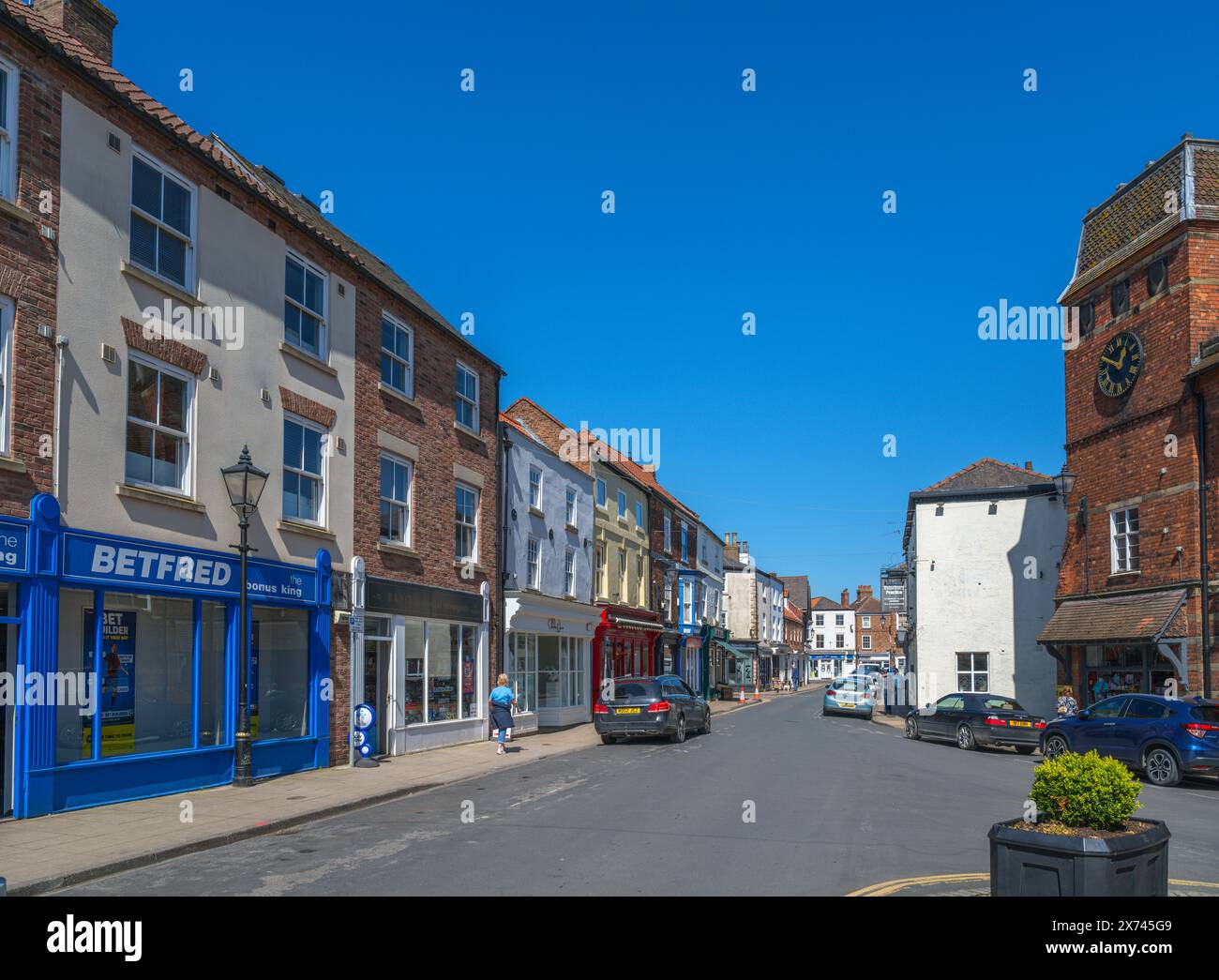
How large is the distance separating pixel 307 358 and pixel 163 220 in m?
3.75

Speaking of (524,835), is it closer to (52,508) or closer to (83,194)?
(52,508)

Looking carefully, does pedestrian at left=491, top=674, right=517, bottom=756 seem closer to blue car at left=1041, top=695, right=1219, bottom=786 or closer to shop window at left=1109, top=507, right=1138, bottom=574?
blue car at left=1041, top=695, right=1219, bottom=786

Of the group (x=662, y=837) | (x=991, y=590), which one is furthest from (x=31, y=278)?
(x=991, y=590)

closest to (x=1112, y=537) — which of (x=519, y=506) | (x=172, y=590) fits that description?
(x=519, y=506)

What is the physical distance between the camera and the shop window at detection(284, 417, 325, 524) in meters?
17.3

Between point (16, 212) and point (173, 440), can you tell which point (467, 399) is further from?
point (16, 212)

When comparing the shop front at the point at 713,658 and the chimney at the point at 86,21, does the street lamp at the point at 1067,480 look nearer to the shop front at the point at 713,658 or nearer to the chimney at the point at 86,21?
the chimney at the point at 86,21

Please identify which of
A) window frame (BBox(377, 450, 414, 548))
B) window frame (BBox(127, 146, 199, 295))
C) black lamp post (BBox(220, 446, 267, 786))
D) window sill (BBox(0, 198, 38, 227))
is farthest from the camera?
window frame (BBox(377, 450, 414, 548))

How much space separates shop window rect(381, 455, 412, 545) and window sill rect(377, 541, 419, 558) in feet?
0.44

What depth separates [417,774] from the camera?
17.2 m

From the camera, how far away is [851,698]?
39.2 meters

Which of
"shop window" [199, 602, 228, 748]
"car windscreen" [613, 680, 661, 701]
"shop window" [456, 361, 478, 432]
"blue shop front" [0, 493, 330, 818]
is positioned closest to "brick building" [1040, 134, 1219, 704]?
"car windscreen" [613, 680, 661, 701]

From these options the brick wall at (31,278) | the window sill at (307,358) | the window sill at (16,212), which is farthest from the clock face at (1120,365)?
the window sill at (16,212)
